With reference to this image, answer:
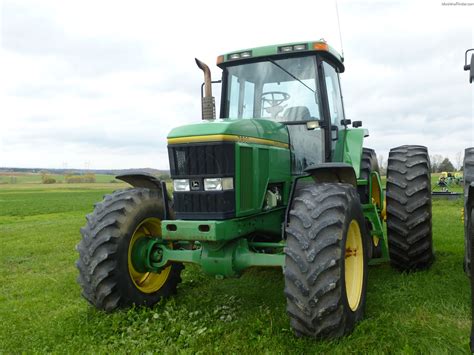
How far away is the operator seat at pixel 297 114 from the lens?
512 centimetres

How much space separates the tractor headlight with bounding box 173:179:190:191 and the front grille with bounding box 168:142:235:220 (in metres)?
0.04

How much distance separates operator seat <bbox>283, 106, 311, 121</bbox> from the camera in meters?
5.12

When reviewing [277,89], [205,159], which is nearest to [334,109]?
[277,89]

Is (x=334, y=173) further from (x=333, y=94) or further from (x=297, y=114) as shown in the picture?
(x=333, y=94)

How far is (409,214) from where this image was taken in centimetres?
555

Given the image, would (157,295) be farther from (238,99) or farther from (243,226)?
(238,99)

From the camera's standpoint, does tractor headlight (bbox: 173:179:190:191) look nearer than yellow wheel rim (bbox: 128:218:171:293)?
Yes

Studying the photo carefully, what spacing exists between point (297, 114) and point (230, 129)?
129cm

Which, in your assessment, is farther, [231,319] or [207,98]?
[207,98]

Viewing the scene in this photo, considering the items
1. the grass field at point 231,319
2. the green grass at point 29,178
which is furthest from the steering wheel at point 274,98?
the green grass at point 29,178

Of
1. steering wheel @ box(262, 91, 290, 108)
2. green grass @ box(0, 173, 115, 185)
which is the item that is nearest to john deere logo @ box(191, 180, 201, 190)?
steering wheel @ box(262, 91, 290, 108)

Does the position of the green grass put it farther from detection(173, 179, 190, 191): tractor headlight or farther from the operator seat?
detection(173, 179, 190, 191): tractor headlight

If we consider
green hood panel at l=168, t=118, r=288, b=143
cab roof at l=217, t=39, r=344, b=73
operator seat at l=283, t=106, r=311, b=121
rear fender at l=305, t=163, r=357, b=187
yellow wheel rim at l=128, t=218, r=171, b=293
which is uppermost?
cab roof at l=217, t=39, r=344, b=73

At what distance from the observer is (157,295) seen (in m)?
5.04
